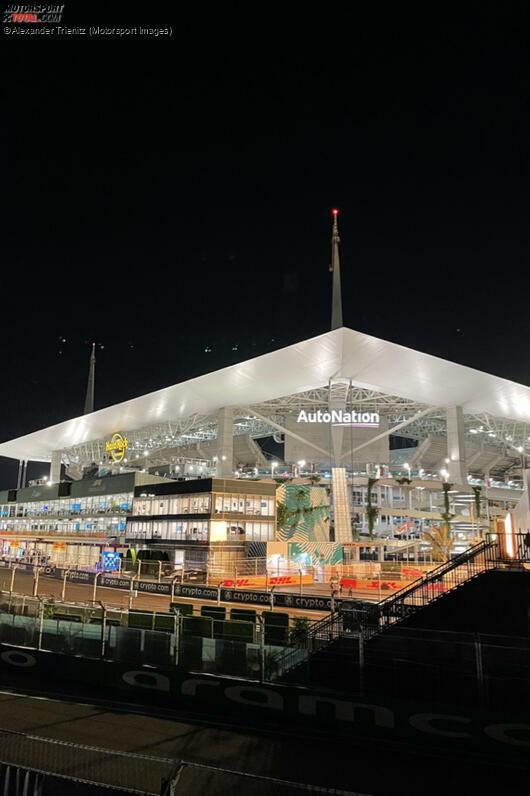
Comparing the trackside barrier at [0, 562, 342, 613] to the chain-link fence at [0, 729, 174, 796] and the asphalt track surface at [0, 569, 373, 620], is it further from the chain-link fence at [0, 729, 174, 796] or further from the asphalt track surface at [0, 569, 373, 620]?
the chain-link fence at [0, 729, 174, 796]

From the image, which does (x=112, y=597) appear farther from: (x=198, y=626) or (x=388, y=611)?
(x=388, y=611)

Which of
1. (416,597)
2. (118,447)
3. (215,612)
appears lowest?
(215,612)

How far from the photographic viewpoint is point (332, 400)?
62531 mm

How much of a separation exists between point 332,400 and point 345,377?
9.08m

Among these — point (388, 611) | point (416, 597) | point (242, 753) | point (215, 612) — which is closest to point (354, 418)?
point (215, 612)

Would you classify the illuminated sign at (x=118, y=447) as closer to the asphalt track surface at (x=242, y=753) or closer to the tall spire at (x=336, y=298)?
the tall spire at (x=336, y=298)

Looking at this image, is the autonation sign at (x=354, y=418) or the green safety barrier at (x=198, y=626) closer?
the green safety barrier at (x=198, y=626)

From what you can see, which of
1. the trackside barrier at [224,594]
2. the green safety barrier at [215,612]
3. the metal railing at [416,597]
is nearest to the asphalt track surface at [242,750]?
the metal railing at [416,597]

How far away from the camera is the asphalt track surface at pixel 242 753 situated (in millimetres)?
7129

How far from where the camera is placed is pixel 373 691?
985 centimetres

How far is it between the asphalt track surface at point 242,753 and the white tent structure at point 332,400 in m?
37.3

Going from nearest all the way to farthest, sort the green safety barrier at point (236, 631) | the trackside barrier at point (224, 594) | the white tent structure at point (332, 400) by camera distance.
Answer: the green safety barrier at point (236, 631) → the trackside barrier at point (224, 594) → the white tent structure at point (332, 400)

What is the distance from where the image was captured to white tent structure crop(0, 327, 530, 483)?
48469 millimetres

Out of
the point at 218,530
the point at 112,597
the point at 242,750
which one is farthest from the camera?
the point at 218,530
